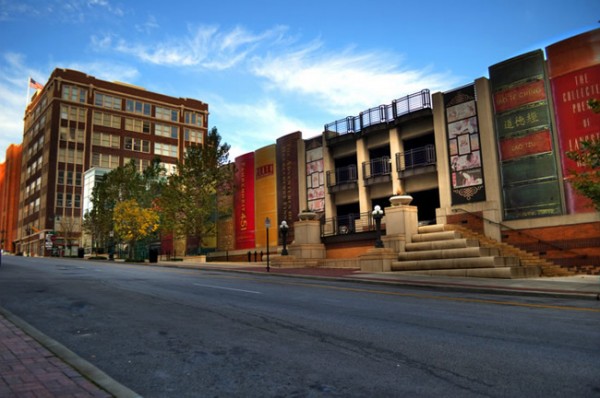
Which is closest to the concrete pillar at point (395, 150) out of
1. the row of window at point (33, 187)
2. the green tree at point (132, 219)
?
the green tree at point (132, 219)

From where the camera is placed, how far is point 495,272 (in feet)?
60.2

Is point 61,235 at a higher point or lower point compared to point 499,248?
higher

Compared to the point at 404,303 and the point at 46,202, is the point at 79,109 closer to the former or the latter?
the point at 46,202

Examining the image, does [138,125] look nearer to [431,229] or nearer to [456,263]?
[431,229]

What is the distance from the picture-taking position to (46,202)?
79875mm

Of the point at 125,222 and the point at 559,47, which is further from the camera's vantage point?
the point at 125,222

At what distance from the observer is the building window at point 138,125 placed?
288 feet

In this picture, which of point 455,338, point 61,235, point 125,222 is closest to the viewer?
point 455,338

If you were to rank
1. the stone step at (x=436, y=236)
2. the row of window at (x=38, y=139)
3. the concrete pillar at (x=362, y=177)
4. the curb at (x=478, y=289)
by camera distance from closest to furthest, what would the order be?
the curb at (x=478, y=289), the stone step at (x=436, y=236), the concrete pillar at (x=362, y=177), the row of window at (x=38, y=139)

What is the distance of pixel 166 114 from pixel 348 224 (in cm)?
6969

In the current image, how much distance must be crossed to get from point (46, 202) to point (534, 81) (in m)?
79.1

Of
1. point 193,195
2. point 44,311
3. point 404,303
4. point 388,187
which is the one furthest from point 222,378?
point 193,195

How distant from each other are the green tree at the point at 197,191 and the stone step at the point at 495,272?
78.6 ft

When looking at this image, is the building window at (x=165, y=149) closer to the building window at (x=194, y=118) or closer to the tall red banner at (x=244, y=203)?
the building window at (x=194, y=118)
